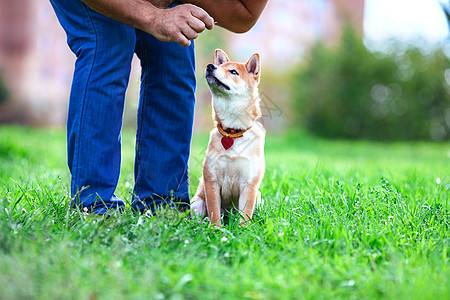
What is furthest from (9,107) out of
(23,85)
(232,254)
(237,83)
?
(232,254)

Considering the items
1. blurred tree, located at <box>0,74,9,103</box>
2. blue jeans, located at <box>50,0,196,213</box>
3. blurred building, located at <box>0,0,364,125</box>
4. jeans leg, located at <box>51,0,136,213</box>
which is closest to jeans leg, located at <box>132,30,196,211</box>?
blue jeans, located at <box>50,0,196,213</box>

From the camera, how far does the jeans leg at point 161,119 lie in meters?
2.05

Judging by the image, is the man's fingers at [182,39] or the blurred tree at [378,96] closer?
the man's fingers at [182,39]

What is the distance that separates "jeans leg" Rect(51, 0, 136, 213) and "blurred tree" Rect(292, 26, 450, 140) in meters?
9.56

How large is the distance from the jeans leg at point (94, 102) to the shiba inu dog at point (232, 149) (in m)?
0.55

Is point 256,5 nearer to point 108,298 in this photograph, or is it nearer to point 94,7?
point 94,7

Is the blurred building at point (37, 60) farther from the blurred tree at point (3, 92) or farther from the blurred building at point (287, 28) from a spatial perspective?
the blurred building at point (287, 28)

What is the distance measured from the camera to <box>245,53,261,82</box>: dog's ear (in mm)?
2431

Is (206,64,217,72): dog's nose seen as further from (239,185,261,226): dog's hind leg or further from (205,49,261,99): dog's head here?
(239,185,261,226): dog's hind leg

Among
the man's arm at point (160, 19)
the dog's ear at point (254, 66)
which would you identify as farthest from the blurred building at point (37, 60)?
the man's arm at point (160, 19)

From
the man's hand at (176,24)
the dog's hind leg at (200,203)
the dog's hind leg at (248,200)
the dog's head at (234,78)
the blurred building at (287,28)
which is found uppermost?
the blurred building at (287,28)

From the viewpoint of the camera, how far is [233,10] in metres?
2.12

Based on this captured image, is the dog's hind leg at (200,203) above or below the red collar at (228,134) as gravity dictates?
below

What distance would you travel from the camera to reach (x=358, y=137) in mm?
10875
